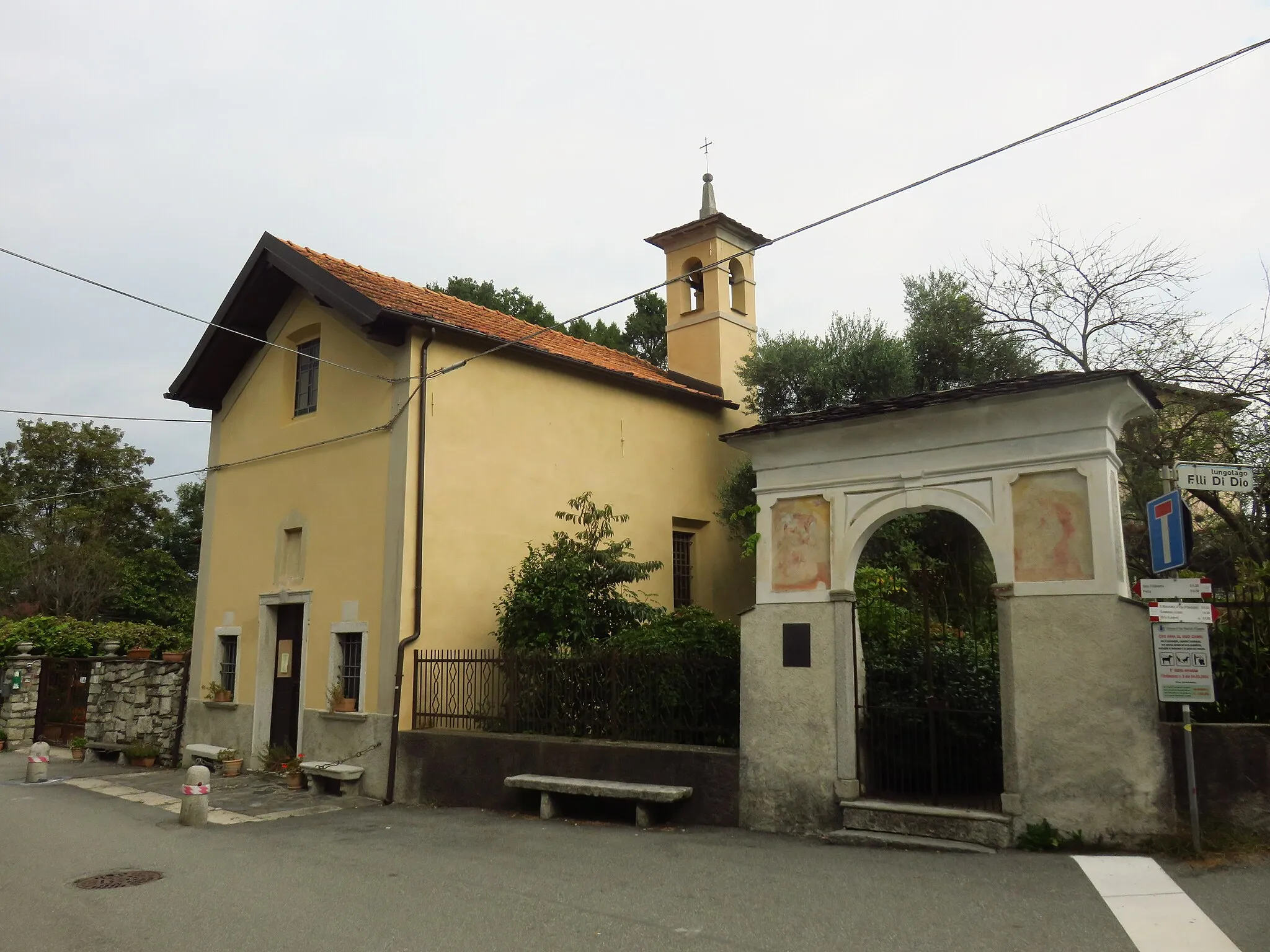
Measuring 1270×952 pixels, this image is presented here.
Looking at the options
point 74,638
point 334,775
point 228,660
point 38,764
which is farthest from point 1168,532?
point 74,638

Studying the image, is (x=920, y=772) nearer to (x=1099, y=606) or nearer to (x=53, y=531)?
(x=1099, y=606)

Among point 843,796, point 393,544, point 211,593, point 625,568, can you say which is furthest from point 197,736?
point 843,796

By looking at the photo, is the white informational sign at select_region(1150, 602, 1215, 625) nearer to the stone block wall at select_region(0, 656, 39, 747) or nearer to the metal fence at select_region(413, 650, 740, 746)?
the metal fence at select_region(413, 650, 740, 746)

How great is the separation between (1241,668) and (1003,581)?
1834mm

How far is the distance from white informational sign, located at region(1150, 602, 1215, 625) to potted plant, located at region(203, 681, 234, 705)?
12.7 metres

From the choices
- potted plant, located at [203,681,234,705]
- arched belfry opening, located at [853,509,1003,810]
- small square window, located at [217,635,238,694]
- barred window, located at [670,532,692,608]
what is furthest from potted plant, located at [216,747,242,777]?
arched belfry opening, located at [853,509,1003,810]

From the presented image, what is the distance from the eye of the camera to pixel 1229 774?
695cm

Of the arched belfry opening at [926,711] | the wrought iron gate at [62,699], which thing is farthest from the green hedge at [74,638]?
the arched belfry opening at [926,711]

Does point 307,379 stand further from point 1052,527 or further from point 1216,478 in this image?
point 1216,478

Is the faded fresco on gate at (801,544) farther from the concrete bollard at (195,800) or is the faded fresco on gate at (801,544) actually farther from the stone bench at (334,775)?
the concrete bollard at (195,800)

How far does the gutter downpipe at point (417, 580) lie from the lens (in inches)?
453

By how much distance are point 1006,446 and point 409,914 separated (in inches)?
231

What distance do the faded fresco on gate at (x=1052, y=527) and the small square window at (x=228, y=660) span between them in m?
11.9

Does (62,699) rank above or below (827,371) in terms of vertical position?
below
